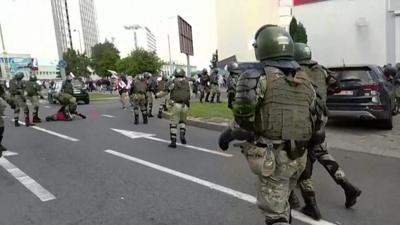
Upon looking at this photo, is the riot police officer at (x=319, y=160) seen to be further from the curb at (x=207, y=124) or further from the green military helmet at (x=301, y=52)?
the curb at (x=207, y=124)

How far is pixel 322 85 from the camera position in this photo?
197 inches

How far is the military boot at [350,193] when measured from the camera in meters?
4.69

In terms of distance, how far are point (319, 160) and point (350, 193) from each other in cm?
48

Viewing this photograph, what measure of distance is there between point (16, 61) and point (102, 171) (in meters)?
82.7

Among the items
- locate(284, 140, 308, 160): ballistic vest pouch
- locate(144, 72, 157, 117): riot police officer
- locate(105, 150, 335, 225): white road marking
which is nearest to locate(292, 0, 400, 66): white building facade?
locate(144, 72, 157, 117): riot police officer

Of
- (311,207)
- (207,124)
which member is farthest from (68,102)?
(311,207)

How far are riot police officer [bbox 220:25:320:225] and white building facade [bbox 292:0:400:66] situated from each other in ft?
75.5

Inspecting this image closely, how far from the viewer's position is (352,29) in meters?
28.3

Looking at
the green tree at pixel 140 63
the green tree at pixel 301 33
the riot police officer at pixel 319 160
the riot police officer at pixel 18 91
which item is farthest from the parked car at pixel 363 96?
the green tree at pixel 140 63

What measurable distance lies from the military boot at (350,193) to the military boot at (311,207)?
1.52 feet

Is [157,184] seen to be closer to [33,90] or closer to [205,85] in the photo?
[33,90]

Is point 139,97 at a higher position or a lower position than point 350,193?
higher

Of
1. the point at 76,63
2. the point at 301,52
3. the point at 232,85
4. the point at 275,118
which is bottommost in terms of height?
the point at 275,118

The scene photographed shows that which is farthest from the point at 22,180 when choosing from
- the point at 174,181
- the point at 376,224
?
the point at 376,224
